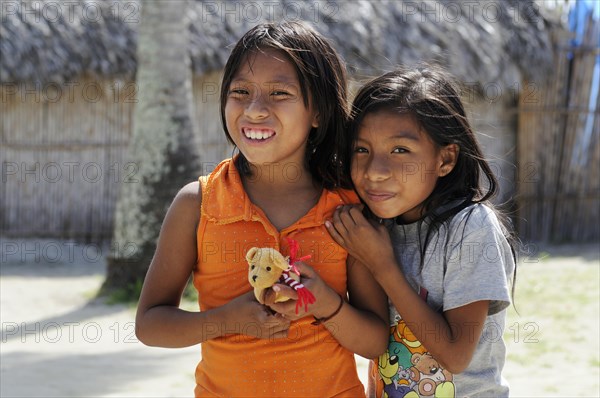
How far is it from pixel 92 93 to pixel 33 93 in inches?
26.6

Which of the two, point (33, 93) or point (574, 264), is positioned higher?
point (33, 93)

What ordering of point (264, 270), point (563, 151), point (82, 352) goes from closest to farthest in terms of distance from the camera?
point (264, 270) < point (82, 352) < point (563, 151)

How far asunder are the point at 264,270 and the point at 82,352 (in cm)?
355

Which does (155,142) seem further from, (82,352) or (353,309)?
(353,309)

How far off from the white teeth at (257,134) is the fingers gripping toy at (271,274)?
33 centimetres

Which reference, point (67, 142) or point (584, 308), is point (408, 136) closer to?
point (584, 308)

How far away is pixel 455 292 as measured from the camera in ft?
7.20

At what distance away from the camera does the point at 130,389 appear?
4.36 metres

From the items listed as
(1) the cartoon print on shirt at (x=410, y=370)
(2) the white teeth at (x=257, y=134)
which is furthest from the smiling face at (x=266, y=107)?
(1) the cartoon print on shirt at (x=410, y=370)

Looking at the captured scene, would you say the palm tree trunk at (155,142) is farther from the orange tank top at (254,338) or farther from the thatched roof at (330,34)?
the orange tank top at (254,338)

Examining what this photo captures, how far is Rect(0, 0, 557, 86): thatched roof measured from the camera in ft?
29.9

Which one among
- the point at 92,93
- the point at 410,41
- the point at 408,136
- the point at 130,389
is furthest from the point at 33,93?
the point at 408,136

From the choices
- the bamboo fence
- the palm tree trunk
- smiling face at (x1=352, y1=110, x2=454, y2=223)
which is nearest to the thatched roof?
the bamboo fence

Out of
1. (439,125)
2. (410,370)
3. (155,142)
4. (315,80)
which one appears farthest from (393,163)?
(155,142)
